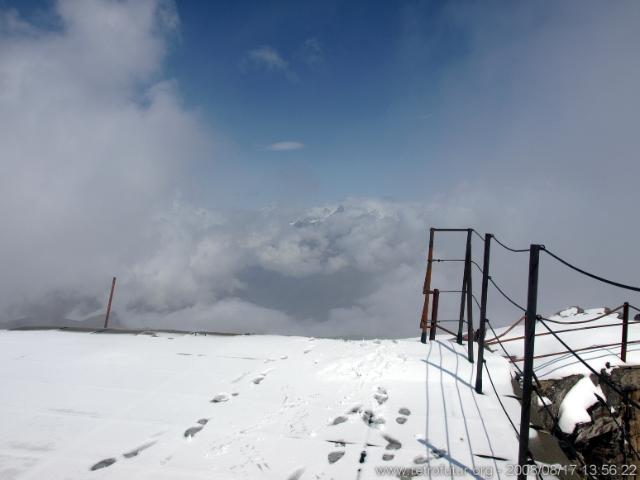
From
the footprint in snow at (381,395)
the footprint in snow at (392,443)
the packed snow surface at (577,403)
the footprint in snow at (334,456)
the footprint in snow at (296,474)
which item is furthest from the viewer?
the packed snow surface at (577,403)

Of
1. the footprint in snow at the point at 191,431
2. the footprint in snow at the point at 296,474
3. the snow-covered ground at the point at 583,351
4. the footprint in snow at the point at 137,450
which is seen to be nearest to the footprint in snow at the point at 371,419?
the footprint in snow at the point at 296,474

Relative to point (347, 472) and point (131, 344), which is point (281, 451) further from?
point (131, 344)

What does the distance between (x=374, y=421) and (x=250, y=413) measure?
181 cm

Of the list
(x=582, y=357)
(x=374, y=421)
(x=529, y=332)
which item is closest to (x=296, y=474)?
(x=374, y=421)

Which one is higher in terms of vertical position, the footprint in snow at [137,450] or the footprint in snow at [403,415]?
the footprint in snow at [403,415]

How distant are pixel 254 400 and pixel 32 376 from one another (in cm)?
436

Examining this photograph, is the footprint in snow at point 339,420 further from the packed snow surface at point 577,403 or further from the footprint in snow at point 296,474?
Result: the packed snow surface at point 577,403

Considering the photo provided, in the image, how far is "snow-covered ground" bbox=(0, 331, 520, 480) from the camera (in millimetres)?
4672

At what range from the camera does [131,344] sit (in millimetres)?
9672

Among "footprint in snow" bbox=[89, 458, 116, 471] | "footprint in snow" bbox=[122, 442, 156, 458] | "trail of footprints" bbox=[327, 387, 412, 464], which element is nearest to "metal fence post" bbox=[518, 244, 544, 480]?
"trail of footprints" bbox=[327, 387, 412, 464]

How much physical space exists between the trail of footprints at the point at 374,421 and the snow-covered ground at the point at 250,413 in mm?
20

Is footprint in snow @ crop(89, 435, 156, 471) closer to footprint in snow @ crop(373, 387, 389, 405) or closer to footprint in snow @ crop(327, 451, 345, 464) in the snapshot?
footprint in snow @ crop(327, 451, 345, 464)

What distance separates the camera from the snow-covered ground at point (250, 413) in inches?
184

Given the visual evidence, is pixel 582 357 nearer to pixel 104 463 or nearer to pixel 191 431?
pixel 191 431
